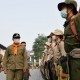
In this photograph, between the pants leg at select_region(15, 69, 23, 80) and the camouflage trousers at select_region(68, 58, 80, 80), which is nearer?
the camouflage trousers at select_region(68, 58, 80, 80)

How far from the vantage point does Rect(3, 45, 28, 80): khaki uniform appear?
12578mm

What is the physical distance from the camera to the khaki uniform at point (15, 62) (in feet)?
41.3

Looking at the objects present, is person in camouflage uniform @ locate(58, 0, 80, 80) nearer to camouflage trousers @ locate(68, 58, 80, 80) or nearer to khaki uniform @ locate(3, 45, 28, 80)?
camouflage trousers @ locate(68, 58, 80, 80)

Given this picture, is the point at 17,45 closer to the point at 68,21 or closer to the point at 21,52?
the point at 21,52

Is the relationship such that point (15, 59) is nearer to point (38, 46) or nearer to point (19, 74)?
point (19, 74)

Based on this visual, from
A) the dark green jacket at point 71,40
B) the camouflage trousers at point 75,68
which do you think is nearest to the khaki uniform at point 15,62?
the dark green jacket at point 71,40

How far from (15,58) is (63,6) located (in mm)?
5579

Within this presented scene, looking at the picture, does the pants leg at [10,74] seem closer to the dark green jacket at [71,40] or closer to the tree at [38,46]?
the dark green jacket at [71,40]

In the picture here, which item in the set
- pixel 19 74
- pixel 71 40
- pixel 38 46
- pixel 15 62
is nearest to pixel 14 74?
pixel 19 74

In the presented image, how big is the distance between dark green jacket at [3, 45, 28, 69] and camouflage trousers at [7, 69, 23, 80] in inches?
4.7

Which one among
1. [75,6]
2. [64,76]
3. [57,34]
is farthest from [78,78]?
[57,34]

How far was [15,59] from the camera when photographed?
41.5 ft

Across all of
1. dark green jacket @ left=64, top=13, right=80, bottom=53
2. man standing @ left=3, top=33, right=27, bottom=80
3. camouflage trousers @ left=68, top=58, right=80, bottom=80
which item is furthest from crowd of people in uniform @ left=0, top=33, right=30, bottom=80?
camouflage trousers @ left=68, top=58, right=80, bottom=80

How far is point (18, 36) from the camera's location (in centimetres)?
1261
